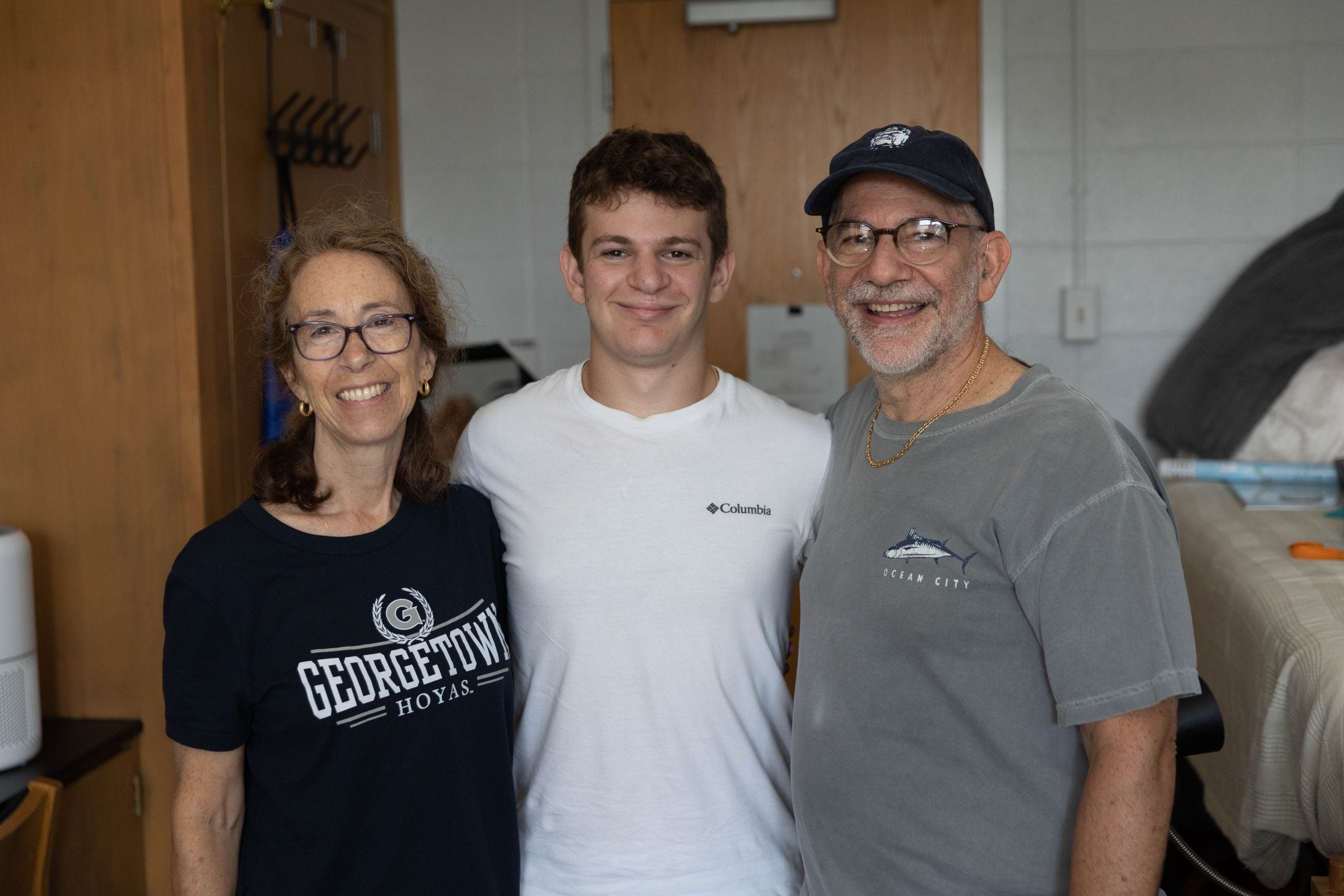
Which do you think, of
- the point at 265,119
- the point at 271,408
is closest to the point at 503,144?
the point at 265,119

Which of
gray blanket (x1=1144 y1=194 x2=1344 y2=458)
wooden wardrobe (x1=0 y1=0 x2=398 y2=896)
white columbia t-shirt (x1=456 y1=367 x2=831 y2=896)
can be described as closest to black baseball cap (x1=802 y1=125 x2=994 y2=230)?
white columbia t-shirt (x1=456 y1=367 x2=831 y2=896)

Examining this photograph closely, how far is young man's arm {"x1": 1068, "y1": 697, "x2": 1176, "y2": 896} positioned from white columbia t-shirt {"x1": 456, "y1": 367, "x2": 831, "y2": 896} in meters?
0.48

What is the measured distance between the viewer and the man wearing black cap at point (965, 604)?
3.79 ft

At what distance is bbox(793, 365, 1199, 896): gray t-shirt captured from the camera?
116 cm

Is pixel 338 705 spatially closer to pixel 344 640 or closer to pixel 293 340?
pixel 344 640

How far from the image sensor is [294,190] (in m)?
2.64

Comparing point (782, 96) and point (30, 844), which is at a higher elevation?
point (782, 96)

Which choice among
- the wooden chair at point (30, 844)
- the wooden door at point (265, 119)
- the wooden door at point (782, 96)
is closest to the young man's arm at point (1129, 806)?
the wooden door at point (265, 119)

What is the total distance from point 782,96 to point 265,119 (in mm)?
1456

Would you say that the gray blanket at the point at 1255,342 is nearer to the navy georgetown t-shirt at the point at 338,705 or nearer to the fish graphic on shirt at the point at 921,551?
the fish graphic on shirt at the point at 921,551

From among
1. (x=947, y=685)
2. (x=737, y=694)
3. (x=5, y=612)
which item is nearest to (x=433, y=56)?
(x=5, y=612)

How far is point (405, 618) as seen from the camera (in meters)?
1.37

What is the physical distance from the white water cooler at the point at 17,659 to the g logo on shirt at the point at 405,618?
37.5 inches

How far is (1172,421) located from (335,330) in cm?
230
